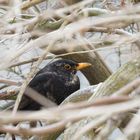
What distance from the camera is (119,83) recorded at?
2.34m

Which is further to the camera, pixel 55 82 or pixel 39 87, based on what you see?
pixel 55 82

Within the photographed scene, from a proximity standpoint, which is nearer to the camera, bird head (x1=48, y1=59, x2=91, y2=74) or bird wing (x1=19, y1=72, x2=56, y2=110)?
bird wing (x1=19, y1=72, x2=56, y2=110)

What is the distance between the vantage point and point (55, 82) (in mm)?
4504

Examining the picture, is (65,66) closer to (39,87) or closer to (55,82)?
(55,82)

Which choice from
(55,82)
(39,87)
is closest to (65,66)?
(55,82)

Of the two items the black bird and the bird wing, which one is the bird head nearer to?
the black bird

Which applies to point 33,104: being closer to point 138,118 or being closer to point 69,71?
point 69,71

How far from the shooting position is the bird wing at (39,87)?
14.2 feet

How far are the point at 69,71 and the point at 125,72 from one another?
2.38 meters

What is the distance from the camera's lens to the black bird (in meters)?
4.34

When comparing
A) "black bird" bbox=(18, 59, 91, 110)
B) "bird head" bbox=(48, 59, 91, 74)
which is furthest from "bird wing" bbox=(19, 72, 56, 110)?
"bird head" bbox=(48, 59, 91, 74)

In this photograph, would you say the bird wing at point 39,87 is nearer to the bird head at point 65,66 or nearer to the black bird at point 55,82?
the black bird at point 55,82

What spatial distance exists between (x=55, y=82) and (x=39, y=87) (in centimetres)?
21

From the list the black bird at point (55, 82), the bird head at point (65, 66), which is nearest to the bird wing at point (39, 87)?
the black bird at point (55, 82)
